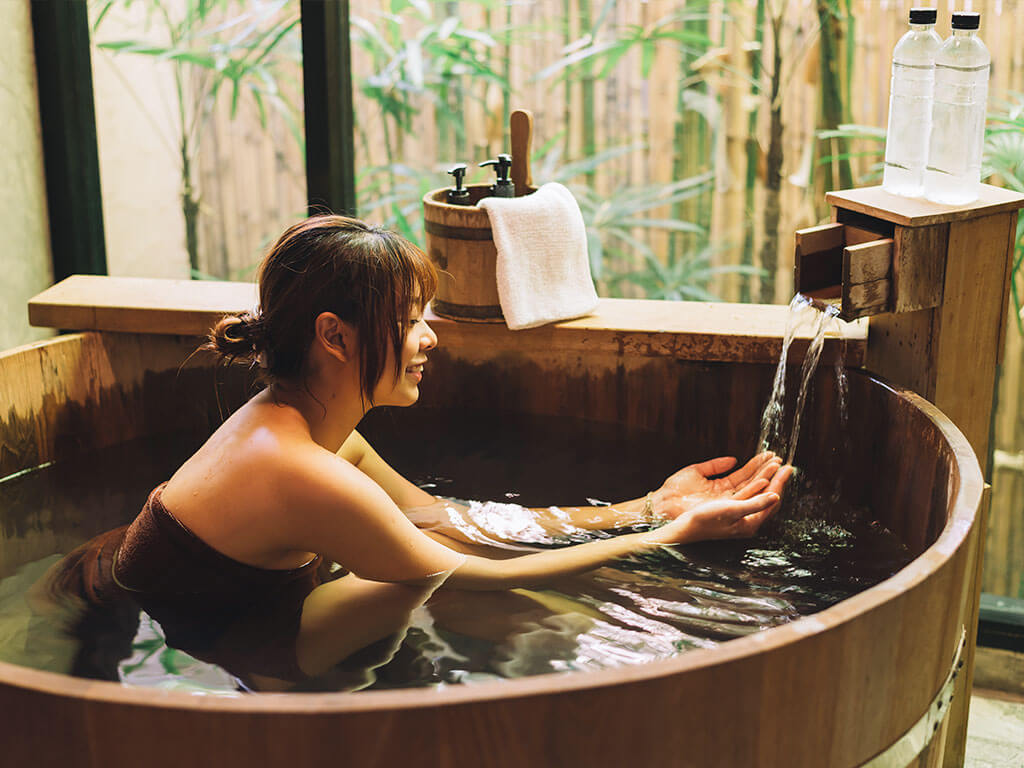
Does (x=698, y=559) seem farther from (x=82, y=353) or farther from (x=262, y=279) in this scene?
(x=82, y=353)

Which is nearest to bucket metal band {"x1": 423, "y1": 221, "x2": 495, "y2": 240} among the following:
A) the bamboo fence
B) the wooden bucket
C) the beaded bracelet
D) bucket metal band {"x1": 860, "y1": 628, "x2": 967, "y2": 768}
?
the wooden bucket

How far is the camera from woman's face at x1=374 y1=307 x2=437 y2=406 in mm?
1777

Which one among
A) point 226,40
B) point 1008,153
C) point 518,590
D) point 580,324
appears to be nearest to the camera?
point 518,590

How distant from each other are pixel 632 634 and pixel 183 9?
8.91ft

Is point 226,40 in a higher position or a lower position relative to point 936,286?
higher

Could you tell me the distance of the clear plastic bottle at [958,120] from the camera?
192 cm

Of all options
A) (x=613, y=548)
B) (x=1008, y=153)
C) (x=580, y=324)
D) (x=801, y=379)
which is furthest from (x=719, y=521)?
(x=1008, y=153)

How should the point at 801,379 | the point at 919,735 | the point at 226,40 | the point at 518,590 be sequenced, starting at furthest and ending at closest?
the point at 226,40
the point at 801,379
the point at 518,590
the point at 919,735

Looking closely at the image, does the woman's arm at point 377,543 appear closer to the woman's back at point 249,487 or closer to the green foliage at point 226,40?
the woman's back at point 249,487

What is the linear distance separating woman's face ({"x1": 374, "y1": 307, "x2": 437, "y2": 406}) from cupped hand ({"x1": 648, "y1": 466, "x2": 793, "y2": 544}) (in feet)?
1.55

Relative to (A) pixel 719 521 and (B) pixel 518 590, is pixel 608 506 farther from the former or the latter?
(B) pixel 518 590

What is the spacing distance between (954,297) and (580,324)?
731 mm

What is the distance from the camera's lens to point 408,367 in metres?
1.81

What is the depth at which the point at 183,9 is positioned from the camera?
3543 millimetres
